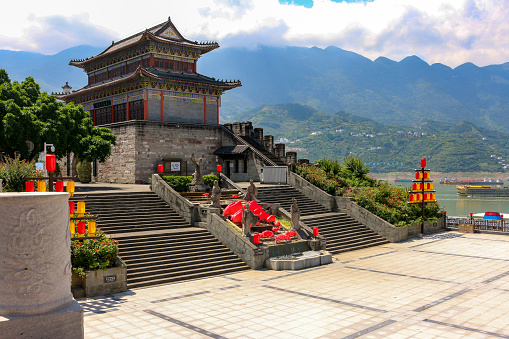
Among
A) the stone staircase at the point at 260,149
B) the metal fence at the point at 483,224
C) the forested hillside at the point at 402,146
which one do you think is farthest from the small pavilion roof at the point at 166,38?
the forested hillside at the point at 402,146

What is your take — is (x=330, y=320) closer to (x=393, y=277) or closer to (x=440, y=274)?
(x=393, y=277)

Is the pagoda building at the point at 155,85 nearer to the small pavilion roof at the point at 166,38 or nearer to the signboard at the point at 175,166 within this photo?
the small pavilion roof at the point at 166,38

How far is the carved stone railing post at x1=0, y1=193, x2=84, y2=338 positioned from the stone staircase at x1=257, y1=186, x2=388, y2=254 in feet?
55.3

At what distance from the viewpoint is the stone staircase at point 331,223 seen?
23.9 metres

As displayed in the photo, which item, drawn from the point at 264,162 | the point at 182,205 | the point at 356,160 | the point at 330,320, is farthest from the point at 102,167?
the point at 330,320

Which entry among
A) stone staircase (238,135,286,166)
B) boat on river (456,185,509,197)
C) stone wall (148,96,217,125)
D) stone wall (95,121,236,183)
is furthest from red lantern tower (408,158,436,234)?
boat on river (456,185,509,197)

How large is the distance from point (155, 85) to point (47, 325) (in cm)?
3052

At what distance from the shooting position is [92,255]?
14.7 meters

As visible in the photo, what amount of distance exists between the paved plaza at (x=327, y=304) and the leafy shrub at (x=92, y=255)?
44.2 inches

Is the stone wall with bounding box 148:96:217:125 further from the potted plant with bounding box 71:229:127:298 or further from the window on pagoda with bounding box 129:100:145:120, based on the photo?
the potted plant with bounding box 71:229:127:298

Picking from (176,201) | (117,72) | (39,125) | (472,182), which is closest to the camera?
(176,201)

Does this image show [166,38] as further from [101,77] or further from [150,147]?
[150,147]

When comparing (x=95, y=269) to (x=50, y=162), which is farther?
(x=95, y=269)

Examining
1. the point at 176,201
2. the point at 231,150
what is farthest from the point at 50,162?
the point at 231,150
